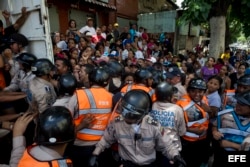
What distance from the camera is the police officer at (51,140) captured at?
1.68m

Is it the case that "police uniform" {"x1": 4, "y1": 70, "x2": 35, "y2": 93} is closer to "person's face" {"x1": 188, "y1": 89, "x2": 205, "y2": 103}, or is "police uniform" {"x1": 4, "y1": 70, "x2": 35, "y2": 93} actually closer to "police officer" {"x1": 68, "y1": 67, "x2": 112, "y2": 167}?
"police officer" {"x1": 68, "y1": 67, "x2": 112, "y2": 167}

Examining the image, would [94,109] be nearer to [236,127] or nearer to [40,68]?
[40,68]

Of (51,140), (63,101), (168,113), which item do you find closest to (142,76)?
(168,113)

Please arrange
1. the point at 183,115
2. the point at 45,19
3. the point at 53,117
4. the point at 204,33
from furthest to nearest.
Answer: the point at 204,33
the point at 45,19
the point at 183,115
the point at 53,117

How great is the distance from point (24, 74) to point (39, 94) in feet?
2.76

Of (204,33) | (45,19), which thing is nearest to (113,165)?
(45,19)

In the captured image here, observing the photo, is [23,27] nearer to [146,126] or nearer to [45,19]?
[45,19]

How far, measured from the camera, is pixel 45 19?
12.1 feet

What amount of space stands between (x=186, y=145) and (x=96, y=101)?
4.76ft

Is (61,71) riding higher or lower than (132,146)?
higher

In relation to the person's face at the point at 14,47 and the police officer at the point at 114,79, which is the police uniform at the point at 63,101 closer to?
the police officer at the point at 114,79

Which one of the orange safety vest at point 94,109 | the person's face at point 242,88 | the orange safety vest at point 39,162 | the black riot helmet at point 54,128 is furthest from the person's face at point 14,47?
the person's face at point 242,88

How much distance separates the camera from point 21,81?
12.0 feet

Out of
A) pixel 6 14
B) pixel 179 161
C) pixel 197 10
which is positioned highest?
pixel 197 10
